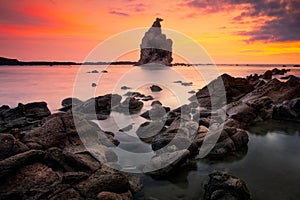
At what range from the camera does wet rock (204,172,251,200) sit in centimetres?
887

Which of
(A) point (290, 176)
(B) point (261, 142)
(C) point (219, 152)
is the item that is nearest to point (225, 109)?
(B) point (261, 142)

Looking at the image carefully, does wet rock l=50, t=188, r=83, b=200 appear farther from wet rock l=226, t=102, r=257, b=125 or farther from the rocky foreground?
wet rock l=226, t=102, r=257, b=125

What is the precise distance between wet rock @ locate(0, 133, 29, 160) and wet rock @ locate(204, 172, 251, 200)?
811 cm

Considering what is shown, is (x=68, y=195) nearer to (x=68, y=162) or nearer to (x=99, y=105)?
(x=68, y=162)

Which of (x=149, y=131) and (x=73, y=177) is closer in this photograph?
(x=73, y=177)

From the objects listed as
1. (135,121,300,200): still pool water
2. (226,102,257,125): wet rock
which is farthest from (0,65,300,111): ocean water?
(135,121,300,200): still pool water

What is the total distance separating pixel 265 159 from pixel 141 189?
717cm

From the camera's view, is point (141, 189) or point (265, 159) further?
point (265, 159)

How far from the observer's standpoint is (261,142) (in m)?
16.3

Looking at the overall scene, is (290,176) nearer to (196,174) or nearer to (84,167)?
(196,174)

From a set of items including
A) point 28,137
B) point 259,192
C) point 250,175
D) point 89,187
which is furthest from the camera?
point 28,137

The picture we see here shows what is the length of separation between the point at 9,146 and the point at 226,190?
9.12 meters

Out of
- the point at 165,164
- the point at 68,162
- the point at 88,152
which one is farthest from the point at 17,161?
the point at 165,164

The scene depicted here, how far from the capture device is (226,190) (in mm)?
9008
